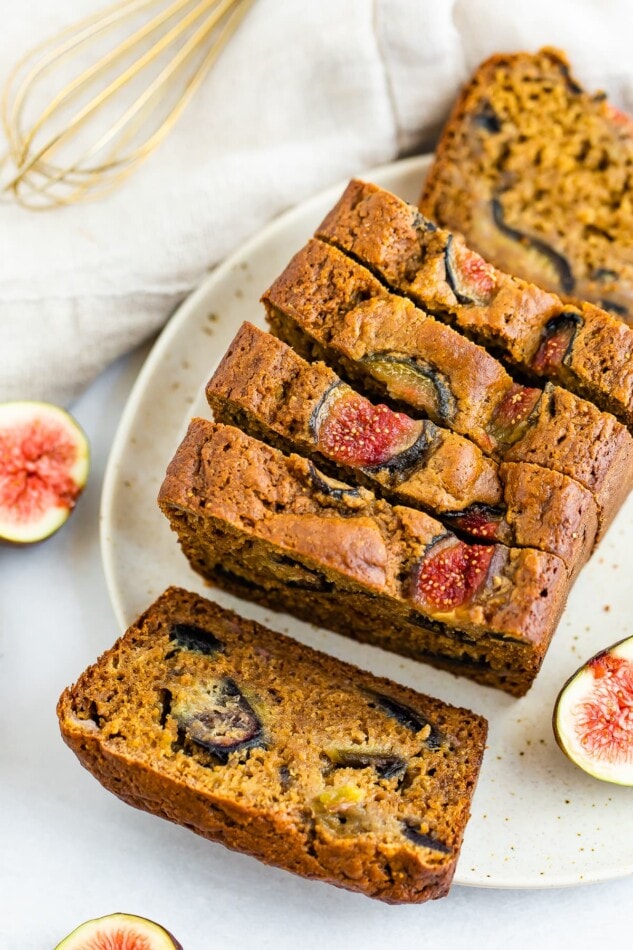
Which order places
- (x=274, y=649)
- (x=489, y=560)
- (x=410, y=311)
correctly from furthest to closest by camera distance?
(x=274, y=649)
(x=410, y=311)
(x=489, y=560)

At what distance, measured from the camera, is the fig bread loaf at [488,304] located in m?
3.78

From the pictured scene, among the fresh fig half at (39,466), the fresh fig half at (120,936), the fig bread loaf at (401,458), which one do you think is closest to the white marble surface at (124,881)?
the fresh fig half at (120,936)

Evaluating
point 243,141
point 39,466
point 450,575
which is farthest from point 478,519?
point 243,141

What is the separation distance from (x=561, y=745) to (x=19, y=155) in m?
3.55

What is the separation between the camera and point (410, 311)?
3.83 metres

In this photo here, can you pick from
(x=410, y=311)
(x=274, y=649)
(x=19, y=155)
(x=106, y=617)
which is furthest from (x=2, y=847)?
(x=19, y=155)

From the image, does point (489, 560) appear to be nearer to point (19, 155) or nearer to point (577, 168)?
point (577, 168)

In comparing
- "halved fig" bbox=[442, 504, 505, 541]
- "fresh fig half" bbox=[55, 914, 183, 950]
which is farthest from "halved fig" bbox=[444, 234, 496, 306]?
"fresh fig half" bbox=[55, 914, 183, 950]

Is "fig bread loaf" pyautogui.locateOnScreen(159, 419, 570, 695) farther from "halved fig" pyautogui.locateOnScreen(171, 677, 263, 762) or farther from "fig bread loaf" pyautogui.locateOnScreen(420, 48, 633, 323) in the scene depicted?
"fig bread loaf" pyautogui.locateOnScreen(420, 48, 633, 323)

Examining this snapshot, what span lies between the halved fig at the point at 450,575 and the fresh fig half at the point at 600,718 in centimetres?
80

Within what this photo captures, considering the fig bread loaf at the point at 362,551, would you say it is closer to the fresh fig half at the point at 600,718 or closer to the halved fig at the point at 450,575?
the halved fig at the point at 450,575

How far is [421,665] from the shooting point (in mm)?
4375

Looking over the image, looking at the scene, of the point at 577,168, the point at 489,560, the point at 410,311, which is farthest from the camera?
the point at 577,168

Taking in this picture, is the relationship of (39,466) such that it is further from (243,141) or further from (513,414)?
(513,414)
